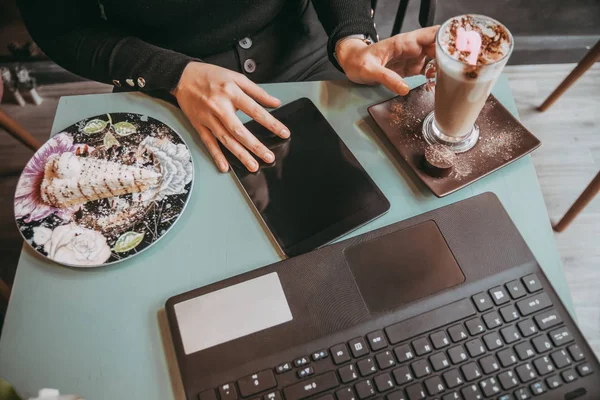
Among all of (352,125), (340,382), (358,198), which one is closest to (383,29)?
(352,125)

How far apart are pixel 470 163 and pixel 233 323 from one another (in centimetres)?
41

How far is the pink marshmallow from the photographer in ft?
1.82

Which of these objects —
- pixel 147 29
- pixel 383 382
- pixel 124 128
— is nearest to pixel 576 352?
pixel 383 382

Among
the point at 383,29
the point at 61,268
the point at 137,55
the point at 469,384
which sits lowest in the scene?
the point at 383,29

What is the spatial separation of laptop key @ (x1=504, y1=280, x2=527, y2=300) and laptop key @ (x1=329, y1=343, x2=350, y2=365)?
0.22m

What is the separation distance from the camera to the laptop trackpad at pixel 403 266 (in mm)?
557

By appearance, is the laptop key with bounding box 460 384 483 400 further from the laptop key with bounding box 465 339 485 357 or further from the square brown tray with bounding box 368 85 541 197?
the square brown tray with bounding box 368 85 541 197

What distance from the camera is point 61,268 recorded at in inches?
23.5

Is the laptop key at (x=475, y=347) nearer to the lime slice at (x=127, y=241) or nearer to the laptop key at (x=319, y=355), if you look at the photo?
the laptop key at (x=319, y=355)

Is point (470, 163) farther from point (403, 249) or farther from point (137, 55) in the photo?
point (137, 55)

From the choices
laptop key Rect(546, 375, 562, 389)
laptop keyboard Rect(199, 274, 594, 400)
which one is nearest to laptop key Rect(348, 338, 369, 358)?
laptop keyboard Rect(199, 274, 594, 400)

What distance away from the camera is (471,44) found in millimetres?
556

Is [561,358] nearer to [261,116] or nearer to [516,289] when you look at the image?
[516,289]

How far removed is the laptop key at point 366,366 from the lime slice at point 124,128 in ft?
1.59
